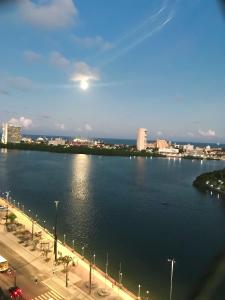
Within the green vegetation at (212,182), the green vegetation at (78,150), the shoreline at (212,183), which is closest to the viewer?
the shoreline at (212,183)

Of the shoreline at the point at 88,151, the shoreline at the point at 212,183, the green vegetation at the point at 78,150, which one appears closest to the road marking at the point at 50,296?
the shoreline at the point at 212,183

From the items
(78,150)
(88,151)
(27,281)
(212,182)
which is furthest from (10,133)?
(27,281)

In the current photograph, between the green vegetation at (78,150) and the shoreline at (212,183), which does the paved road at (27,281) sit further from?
the green vegetation at (78,150)

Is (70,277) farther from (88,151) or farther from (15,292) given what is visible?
(88,151)

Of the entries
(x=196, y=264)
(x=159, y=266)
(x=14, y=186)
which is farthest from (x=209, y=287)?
(x=14, y=186)

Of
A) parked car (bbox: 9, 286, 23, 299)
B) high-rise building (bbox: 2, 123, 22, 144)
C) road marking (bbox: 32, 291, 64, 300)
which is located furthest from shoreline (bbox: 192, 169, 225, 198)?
high-rise building (bbox: 2, 123, 22, 144)

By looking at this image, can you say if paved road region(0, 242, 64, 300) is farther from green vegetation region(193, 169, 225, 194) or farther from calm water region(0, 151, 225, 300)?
green vegetation region(193, 169, 225, 194)
